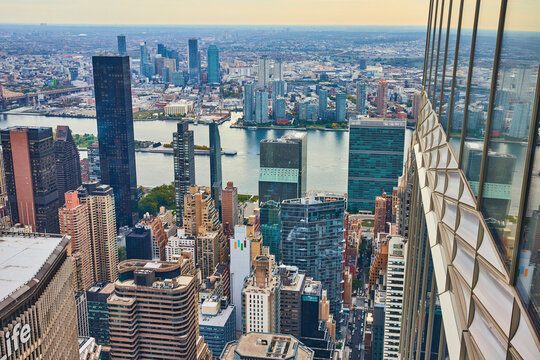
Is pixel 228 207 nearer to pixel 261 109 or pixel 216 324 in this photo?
pixel 216 324

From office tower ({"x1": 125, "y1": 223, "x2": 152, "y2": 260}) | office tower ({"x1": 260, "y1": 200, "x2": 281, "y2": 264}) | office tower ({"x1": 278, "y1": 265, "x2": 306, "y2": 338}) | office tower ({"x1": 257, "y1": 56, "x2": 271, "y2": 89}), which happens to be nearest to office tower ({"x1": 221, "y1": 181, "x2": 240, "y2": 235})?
office tower ({"x1": 260, "y1": 200, "x2": 281, "y2": 264})

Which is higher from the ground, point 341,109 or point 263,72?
point 263,72

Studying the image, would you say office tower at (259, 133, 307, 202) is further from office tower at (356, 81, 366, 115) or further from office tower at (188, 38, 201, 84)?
office tower at (188, 38, 201, 84)

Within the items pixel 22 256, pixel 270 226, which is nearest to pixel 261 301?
pixel 270 226

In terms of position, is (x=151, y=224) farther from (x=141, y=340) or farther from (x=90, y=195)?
(x=141, y=340)

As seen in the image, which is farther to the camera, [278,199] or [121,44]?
[121,44]

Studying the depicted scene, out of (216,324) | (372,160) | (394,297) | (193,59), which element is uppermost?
(193,59)
